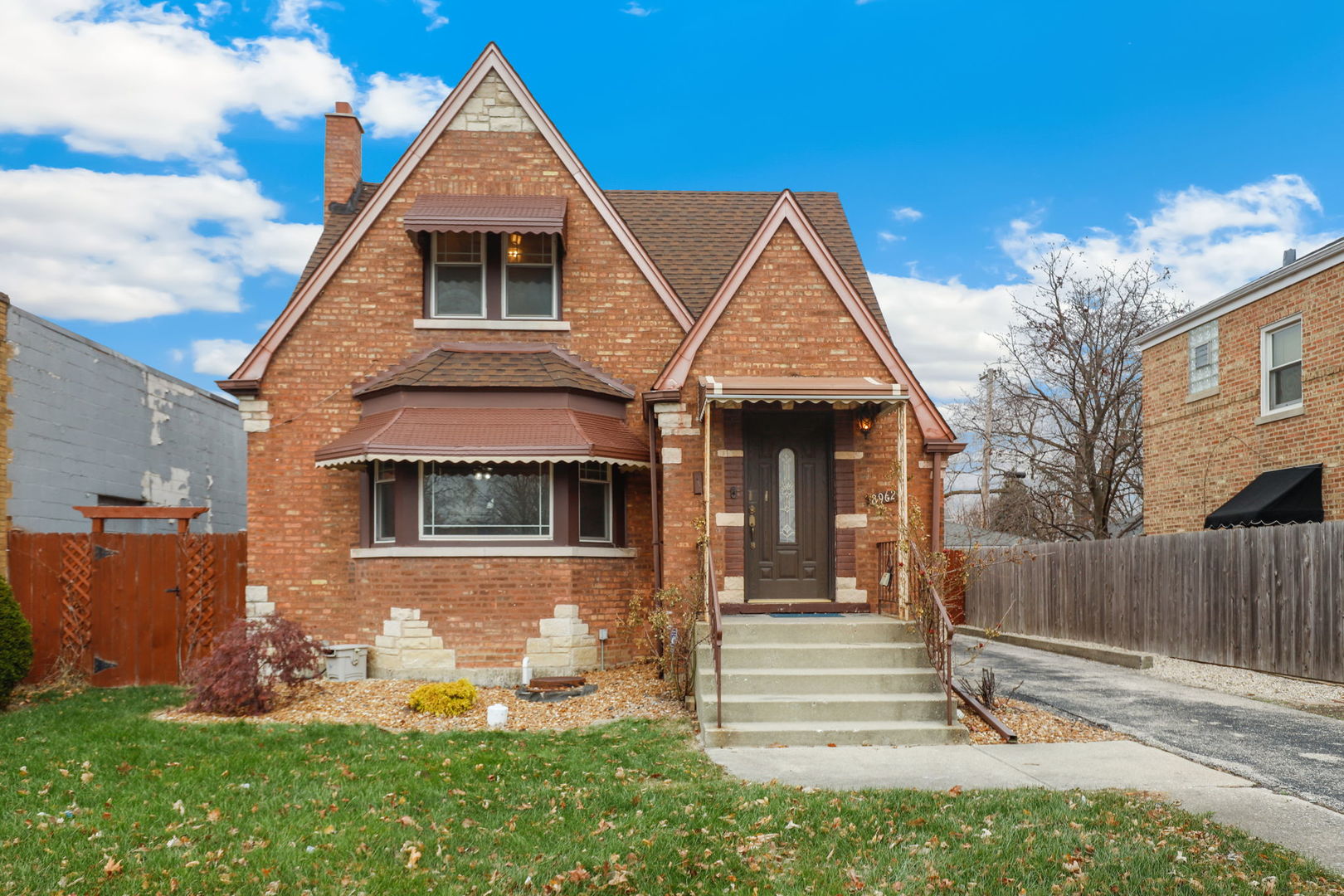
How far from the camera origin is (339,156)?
1600 centimetres

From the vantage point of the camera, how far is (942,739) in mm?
9148

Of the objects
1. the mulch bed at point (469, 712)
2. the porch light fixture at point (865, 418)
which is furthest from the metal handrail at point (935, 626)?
the mulch bed at point (469, 712)

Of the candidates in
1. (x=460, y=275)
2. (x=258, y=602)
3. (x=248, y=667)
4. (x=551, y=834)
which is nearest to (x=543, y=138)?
(x=460, y=275)

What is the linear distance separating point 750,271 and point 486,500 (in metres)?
4.42

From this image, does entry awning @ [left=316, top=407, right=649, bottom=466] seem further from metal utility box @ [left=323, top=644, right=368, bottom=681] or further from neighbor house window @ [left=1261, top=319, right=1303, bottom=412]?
neighbor house window @ [left=1261, top=319, right=1303, bottom=412]

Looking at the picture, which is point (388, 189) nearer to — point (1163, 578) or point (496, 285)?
point (496, 285)

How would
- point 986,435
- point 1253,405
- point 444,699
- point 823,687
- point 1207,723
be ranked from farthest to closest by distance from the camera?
point 986,435, point 1253,405, point 444,699, point 1207,723, point 823,687

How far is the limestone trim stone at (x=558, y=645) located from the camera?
1270cm

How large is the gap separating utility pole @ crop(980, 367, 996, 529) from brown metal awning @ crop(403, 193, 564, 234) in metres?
25.3

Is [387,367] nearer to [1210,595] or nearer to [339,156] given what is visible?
[339,156]

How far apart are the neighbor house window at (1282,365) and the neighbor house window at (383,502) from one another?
14.3 metres

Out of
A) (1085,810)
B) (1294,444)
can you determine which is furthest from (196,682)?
(1294,444)

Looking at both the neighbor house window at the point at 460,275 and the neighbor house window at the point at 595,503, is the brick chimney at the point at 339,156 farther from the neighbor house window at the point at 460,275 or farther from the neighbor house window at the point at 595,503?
the neighbor house window at the point at 595,503

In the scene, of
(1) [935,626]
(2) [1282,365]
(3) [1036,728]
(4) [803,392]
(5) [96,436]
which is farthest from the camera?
(2) [1282,365]
